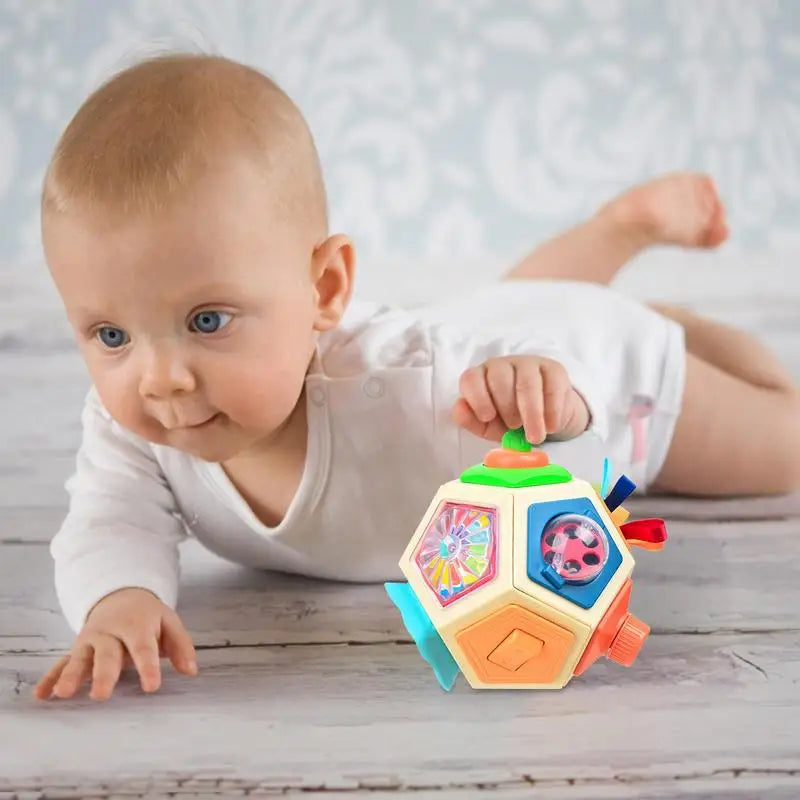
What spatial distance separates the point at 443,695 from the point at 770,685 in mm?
185

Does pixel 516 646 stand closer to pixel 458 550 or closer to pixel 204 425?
pixel 458 550

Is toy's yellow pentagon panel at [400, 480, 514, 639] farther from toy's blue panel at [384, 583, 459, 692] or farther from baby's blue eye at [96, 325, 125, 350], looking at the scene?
baby's blue eye at [96, 325, 125, 350]

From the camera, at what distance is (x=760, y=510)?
3.61 ft

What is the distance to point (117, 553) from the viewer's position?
856 millimetres

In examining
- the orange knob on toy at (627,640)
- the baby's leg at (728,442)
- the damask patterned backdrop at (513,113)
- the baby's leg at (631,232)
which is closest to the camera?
the orange knob on toy at (627,640)

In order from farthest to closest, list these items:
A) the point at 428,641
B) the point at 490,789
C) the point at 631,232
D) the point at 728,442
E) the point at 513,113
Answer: the point at 513,113 → the point at 631,232 → the point at 728,442 → the point at 428,641 → the point at 490,789

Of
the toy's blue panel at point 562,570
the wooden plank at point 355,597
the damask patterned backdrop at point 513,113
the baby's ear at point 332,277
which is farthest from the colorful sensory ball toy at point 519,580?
the damask patterned backdrop at point 513,113

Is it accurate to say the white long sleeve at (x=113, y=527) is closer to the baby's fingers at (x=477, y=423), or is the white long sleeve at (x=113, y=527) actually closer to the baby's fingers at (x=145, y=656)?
the baby's fingers at (x=145, y=656)

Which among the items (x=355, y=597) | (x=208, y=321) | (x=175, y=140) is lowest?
(x=355, y=597)

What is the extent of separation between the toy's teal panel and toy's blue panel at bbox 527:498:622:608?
0.02 meters

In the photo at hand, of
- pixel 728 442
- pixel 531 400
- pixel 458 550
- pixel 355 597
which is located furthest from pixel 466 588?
pixel 728 442

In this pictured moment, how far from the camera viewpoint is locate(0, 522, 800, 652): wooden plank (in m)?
0.82

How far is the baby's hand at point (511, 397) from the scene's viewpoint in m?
0.77

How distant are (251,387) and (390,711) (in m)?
0.24
